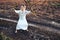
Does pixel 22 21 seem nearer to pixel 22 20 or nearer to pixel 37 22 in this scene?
pixel 22 20

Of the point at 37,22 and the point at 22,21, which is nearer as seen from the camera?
the point at 22,21

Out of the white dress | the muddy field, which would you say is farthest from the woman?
the muddy field

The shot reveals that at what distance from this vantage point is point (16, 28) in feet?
17.2

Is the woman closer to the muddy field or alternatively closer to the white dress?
the white dress

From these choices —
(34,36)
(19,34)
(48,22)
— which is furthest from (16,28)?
(48,22)

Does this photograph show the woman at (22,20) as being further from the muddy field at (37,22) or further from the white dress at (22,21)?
the muddy field at (37,22)

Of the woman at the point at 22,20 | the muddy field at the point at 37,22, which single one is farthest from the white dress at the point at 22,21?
the muddy field at the point at 37,22

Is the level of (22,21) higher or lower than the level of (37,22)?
higher

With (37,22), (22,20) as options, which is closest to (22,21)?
(22,20)

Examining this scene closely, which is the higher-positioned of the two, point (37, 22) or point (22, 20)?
point (22, 20)

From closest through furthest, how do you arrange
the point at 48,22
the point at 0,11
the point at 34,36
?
the point at 34,36
the point at 48,22
the point at 0,11

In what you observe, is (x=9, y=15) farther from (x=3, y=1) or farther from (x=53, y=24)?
(x=53, y=24)

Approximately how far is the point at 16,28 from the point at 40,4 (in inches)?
39.0

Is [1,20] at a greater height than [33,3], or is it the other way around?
[33,3]
